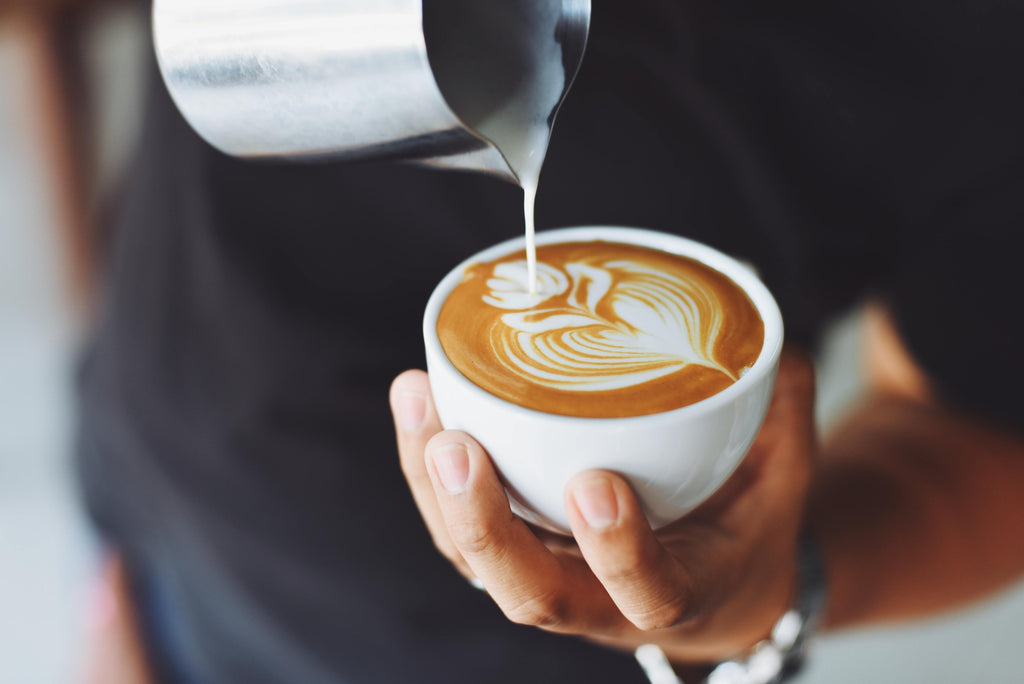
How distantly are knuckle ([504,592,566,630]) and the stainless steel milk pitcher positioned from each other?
0.27 meters

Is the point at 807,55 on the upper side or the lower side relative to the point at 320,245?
upper

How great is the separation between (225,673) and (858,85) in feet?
3.63

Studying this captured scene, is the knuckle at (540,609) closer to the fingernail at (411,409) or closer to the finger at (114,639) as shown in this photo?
the fingernail at (411,409)

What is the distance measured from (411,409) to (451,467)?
0.08 m

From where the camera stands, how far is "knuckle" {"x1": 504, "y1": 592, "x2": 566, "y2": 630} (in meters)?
0.51

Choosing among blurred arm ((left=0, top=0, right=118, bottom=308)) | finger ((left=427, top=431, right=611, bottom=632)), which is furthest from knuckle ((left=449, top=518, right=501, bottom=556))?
blurred arm ((left=0, top=0, right=118, bottom=308))

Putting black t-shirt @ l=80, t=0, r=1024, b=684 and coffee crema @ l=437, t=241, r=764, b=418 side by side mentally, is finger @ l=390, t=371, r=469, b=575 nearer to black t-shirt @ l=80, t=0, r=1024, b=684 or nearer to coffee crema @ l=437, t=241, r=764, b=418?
coffee crema @ l=437, t=241, r=764, b=418

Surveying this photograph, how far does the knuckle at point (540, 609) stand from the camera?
0.51 meters

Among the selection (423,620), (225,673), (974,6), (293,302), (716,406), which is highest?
(974,6)

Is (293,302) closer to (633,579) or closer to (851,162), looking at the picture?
(633,579)

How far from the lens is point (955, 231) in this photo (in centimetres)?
102

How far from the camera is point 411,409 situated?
0.54 metres

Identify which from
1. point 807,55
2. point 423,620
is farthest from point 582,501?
point 807,55

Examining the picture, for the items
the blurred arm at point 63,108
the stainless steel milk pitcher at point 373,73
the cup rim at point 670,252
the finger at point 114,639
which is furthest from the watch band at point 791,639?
the blurred arm at point 63,108
